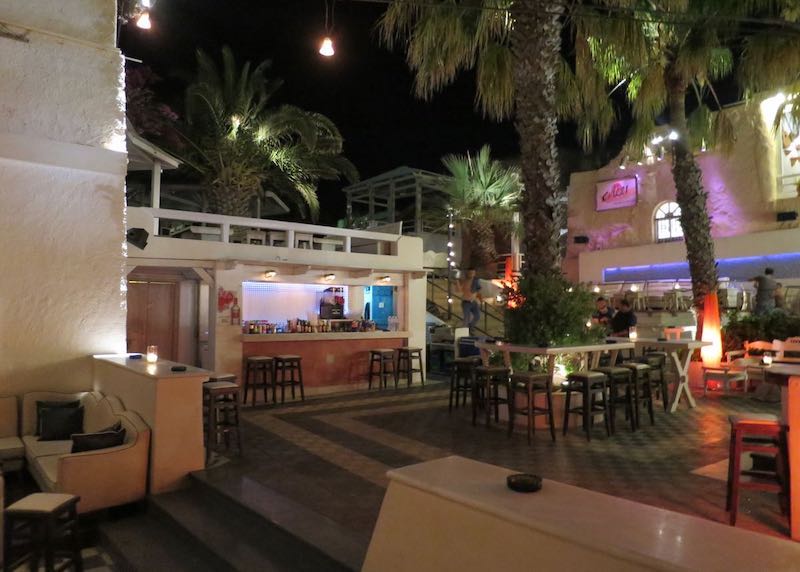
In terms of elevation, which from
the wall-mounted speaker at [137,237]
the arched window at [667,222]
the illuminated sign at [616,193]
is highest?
the illuminated sign at [616,193]

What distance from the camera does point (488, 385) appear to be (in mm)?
7574

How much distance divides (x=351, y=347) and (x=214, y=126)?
694cm

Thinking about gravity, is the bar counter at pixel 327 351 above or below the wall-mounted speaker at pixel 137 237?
below

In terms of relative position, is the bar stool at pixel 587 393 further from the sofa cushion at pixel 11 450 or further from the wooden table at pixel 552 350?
the sofa cushion at pixel 11 450

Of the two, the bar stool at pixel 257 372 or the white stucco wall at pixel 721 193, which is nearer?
the bar stool at pixel 257 372

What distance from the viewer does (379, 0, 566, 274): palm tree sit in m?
8.05

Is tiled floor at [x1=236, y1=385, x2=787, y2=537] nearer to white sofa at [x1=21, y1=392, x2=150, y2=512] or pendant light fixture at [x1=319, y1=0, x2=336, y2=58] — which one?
white sofa at [x1=21, y1=392, x2=150, y2=512]

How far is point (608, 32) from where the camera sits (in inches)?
328

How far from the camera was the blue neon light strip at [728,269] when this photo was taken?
1623 centimetres

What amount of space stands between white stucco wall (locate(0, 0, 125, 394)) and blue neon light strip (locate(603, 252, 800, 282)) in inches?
670

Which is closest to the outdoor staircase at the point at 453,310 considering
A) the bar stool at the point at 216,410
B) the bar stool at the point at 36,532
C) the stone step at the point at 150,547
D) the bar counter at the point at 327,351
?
the bar counter at the point at 327,351

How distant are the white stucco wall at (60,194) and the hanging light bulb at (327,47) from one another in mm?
2885

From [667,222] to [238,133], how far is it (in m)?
14.1

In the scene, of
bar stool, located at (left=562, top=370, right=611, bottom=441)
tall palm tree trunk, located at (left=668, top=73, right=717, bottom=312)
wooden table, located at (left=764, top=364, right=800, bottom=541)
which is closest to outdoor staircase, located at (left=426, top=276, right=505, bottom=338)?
tall palm tree trunk, located at (left=668, top=73, right=717, bottom=312)
